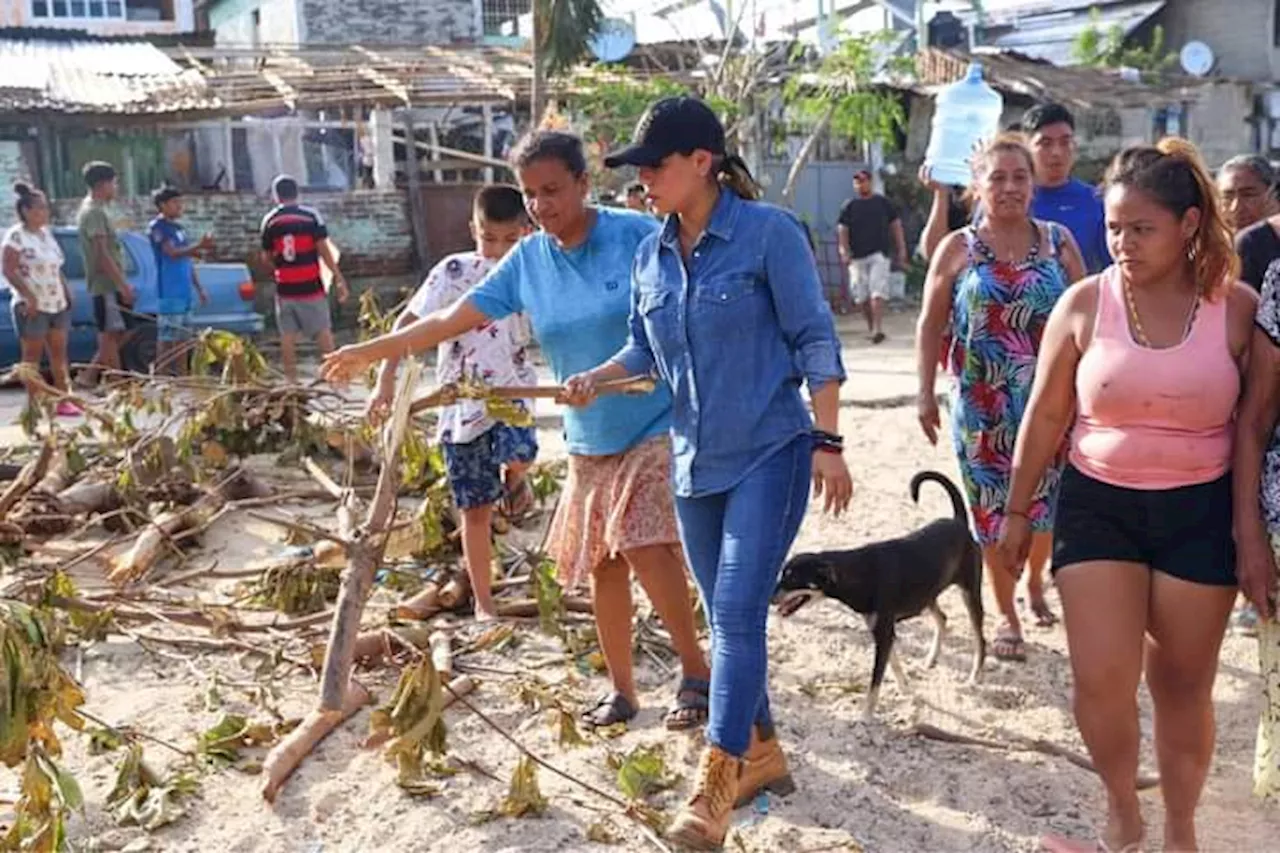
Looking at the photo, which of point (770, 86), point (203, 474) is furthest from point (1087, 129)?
point (203, 474)

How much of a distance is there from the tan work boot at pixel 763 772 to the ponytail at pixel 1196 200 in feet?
5.28

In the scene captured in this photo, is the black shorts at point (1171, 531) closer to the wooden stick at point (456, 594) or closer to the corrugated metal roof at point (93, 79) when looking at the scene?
the wooden stick at point (456, 594)

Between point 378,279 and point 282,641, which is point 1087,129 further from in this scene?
point 282,641

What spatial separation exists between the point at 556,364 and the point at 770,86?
16358 millimetres

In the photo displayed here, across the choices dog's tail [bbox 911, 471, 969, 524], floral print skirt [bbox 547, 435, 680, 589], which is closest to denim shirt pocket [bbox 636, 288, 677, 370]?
floral print skirt [bbox 547, 435, 680, 589]

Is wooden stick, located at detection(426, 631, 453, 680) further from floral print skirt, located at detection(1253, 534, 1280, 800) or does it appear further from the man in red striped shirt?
the man in red striped shirt

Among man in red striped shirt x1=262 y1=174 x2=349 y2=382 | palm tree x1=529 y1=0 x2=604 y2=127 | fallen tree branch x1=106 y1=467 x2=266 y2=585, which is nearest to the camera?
fallen tree branch x1=106 y1=467 x2=266 y2=585

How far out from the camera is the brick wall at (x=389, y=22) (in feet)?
79.4

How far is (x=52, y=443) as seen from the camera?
6.29 meters

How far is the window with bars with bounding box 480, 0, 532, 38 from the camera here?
1064 inches

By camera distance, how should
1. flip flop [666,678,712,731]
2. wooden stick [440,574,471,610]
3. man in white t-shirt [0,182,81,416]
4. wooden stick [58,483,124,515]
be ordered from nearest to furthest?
flip flop [666,678,712,731]
wooden stick [440,574,471,610]
wooden stick [58,483,124,515]
man in white t-shirt [0,182,81,416]

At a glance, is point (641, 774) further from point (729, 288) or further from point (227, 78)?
point (227, 78)

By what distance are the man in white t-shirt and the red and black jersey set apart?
1.66 metres

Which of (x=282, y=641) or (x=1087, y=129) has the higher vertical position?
(x=1087, y=129)
